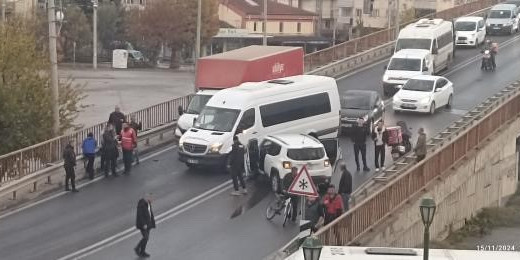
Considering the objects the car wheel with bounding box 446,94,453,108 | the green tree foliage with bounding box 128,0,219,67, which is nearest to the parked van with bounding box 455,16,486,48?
the car wheel with bounding box 446,94,453,108

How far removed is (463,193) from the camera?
2894 cm

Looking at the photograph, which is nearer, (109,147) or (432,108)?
(109,147)

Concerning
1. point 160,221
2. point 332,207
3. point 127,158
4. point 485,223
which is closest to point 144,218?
point 160,221

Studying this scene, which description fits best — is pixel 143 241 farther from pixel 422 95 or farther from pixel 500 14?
pixel 500 14

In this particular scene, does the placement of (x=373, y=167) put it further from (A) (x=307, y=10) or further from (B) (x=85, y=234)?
(A) (x=307, y=10)

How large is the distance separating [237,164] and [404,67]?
18.0 meters

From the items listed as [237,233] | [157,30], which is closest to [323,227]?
[237,233]

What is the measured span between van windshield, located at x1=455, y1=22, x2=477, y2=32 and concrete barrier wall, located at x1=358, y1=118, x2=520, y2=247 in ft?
69.1

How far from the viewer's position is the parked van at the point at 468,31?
56312 mm

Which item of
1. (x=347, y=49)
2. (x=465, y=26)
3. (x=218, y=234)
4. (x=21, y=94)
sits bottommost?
(x=218, y=234)

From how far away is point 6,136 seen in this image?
28.2m

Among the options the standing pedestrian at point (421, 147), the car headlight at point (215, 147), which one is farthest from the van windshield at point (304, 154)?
the standing pedestrian at point (421, 147)

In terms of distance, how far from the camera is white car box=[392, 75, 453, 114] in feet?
121

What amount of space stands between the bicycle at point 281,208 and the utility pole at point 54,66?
7.92m
